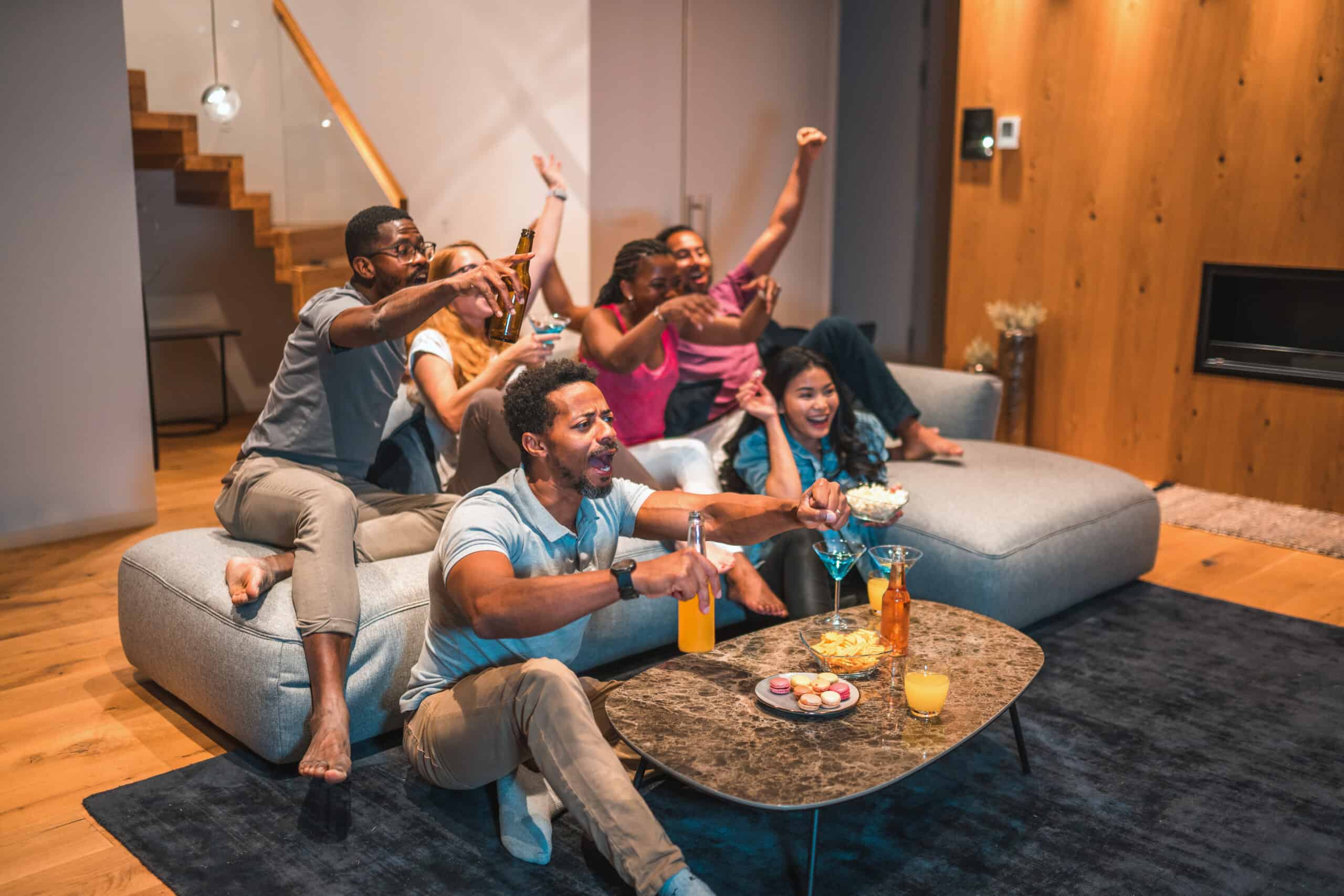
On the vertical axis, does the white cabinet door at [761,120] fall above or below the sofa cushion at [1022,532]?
above

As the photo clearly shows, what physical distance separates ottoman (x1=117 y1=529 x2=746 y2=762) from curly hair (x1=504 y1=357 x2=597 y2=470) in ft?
2.02

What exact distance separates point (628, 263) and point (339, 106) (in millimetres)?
2193

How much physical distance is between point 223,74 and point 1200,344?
435cm

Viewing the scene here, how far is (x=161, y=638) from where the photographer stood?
2812mm

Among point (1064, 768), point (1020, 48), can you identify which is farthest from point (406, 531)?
point (1020, 48)

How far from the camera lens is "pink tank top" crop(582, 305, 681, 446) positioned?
365 centimetres

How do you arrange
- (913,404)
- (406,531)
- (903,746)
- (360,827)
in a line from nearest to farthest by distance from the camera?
(903,746) → (360,827) → (406,531) → (913,404)

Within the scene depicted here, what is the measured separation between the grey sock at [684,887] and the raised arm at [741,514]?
0.71m

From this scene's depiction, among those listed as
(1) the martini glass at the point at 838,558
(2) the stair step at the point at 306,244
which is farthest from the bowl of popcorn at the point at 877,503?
(2) the stair step at the point at 306,244

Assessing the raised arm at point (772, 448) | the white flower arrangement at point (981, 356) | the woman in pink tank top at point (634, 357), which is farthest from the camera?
the white flower arrangement at point (981, 356)

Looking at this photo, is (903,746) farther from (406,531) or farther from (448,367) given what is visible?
(448,367)

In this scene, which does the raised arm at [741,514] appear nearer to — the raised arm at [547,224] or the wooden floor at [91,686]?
the wooden floor at [91,686]

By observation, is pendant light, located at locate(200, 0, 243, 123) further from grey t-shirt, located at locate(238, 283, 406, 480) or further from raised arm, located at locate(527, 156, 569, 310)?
grey t-shirt, located at locate(238, 283, 406, 480)

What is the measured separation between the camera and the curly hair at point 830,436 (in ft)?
11.1
